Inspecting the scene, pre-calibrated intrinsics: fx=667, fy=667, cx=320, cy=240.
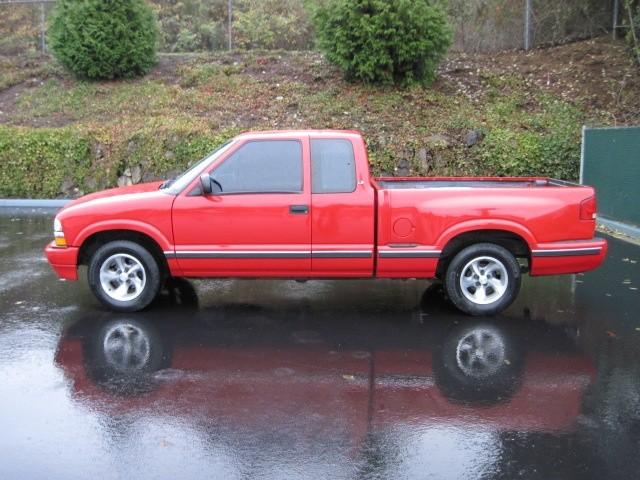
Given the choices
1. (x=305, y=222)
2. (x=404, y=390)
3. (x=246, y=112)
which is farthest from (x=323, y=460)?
(x=246, y=112)

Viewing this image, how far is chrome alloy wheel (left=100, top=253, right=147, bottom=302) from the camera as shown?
680 centimetres

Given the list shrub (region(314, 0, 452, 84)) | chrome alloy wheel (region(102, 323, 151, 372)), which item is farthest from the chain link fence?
chrome alloy wheel (region(102, 323, 151, 372))

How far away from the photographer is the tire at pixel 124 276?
22.1 feet

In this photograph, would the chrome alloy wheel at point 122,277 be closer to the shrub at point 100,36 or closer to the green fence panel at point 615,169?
the green fence panel at point 615,169

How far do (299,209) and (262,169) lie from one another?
0.57 meters

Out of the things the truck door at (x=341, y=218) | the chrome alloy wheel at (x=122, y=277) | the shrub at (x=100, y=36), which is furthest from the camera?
the shrub at (x=100, y=36)

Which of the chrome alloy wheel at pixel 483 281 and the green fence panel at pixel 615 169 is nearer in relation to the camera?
the chrome alloy wheel at pixel 483 281

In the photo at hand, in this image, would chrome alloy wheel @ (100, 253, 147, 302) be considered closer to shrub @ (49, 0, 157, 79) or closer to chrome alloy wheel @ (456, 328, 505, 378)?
chrome alloy wheel @ (456, 328, 505, 378)

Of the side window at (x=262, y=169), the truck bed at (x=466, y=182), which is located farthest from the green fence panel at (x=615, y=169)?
the side window at (x=262, y=169)

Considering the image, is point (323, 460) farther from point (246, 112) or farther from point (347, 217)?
point (246, 112)

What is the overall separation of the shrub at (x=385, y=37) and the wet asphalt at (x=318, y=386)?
1000 cm

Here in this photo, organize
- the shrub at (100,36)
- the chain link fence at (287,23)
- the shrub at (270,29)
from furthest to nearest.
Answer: the shrub at (270,29) < the chain link fence at (287,23) < the shrub at (100,36)

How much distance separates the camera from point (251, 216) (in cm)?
658

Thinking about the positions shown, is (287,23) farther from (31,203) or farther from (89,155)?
Result: (31,203)
